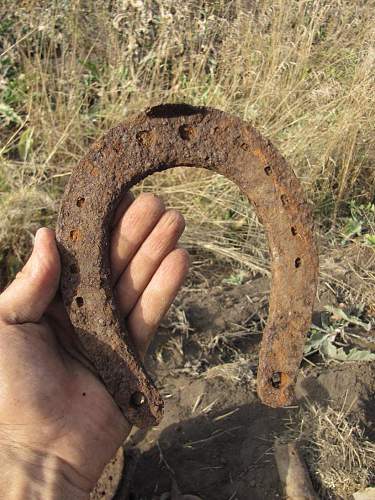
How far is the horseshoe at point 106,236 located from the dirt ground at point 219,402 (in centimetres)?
51

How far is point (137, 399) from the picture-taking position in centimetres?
195

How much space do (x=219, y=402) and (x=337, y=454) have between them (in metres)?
0.59

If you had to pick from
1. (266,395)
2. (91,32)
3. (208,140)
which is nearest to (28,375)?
(266,395)

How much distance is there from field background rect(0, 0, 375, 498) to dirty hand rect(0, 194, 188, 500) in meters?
1.01

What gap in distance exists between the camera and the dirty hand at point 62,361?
1.78 metres

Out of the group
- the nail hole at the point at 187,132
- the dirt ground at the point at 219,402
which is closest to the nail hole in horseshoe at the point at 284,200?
the nail hole at the point at 187,132

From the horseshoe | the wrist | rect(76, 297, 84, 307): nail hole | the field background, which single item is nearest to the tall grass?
the field background

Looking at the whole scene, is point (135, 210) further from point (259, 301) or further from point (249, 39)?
point (249, 39)

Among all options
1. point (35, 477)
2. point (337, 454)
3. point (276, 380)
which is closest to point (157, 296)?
Answer: point (276, 380)

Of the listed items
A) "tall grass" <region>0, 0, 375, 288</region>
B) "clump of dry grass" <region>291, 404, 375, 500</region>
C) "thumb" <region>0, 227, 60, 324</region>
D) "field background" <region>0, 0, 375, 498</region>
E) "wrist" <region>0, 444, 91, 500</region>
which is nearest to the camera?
"wrist" <region>0, 444, 91, 500</region>

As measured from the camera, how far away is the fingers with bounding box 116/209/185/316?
2035mm

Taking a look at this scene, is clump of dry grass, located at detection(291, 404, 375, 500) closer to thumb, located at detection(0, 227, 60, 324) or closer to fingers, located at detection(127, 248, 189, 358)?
fingers, located at detection(127, 248, 189, 358)

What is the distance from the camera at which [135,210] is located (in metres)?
2.01

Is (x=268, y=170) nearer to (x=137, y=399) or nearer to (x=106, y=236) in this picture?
(x=106, y=236)
